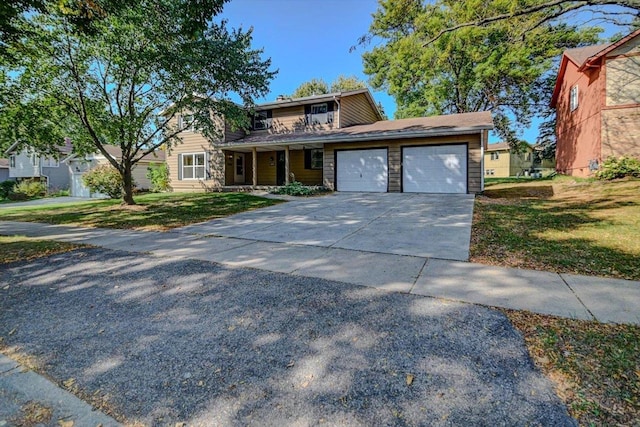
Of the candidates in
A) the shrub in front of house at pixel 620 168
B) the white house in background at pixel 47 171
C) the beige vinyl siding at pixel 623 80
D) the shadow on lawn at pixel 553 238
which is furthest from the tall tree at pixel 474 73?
the white house in background at pixel 47 171

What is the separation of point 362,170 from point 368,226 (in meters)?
8.10

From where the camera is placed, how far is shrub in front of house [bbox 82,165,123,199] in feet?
65.1

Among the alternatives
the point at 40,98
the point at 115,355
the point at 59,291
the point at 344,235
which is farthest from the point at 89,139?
the point at 115,355

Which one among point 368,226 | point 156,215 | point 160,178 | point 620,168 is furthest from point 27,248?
point 620,168

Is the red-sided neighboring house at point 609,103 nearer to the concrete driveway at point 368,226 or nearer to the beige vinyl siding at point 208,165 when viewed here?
the concrete driveway at point 368,226

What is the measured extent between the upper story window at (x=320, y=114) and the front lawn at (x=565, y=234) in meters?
10.1

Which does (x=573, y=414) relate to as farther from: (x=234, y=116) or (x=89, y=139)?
(x=89, y=139)

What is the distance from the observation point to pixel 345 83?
3353 centimetres

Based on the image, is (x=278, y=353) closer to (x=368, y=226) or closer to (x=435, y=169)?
(x=368, y=226)

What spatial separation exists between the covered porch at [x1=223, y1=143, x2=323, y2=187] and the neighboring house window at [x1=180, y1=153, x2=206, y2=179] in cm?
178

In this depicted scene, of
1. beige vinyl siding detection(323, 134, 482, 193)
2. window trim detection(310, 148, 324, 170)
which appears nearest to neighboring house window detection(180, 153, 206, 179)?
window trim detection(310, 148, 324, 170)

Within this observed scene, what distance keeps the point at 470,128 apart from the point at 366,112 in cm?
922

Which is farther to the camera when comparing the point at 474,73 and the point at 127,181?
the point at 474,73

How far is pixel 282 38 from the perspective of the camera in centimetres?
1396
